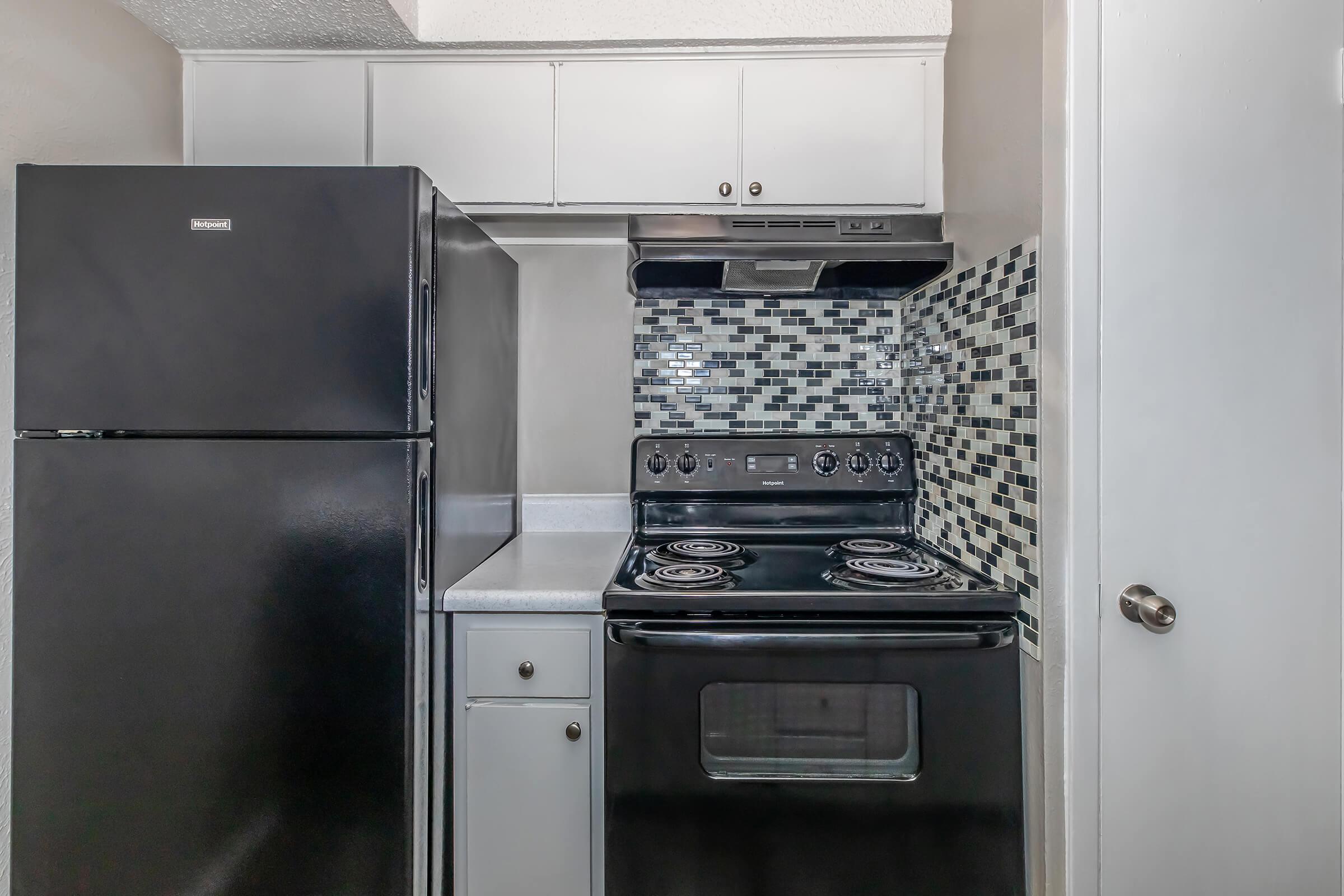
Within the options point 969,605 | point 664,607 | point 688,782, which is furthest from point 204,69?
point 969,605

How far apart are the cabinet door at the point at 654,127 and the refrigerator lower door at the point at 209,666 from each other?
0.92 metres

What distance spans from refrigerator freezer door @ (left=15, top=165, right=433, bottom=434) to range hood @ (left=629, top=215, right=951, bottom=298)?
55cm

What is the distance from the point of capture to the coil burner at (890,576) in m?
1.33

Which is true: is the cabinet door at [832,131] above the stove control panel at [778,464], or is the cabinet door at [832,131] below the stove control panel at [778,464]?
above

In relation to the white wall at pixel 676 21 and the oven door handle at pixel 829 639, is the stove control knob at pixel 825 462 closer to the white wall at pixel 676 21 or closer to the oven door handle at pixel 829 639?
the oven door handle at pixel 829 639


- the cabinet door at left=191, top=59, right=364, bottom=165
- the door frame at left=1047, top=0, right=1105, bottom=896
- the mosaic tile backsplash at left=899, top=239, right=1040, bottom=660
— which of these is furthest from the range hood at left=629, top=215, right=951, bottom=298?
the cabinet door at left=191, top=59, right=364, bottom=165

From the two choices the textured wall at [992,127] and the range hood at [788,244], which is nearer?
the textured wall at [992,127]

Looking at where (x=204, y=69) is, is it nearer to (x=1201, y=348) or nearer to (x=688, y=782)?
(x=688, y=782)

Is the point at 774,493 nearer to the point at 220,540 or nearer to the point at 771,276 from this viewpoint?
the point at 771,276

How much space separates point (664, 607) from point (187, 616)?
2.80ft

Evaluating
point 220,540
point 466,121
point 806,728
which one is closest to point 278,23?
point 466,121

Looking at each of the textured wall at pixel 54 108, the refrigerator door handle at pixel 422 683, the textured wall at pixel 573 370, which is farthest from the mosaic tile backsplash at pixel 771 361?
the textured wall at pixel 54 108

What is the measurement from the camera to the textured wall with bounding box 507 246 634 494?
6.60ft

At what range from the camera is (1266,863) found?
3.67 feet
